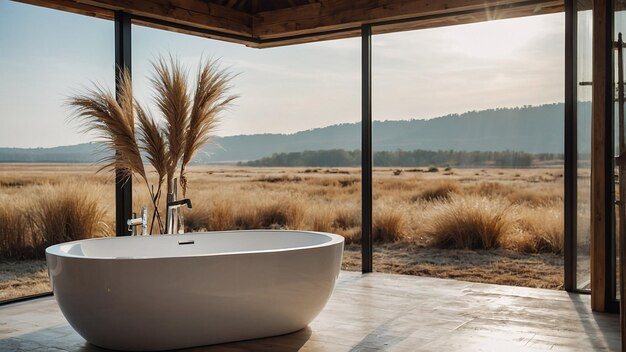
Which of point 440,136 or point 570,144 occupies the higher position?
point 440,136

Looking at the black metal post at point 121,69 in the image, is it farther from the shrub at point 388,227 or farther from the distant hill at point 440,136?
the shrub at point 388,227

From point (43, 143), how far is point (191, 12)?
147 cm

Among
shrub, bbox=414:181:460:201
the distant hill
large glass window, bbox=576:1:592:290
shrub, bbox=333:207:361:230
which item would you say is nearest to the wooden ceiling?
large glass window, bbox=576:1:592:290

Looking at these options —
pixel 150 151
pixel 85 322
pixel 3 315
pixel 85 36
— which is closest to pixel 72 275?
pixel 85 322

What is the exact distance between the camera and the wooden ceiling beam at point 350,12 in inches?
190

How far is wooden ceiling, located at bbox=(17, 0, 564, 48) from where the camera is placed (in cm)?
481

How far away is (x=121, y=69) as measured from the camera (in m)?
4.91

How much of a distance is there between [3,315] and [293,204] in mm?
4566

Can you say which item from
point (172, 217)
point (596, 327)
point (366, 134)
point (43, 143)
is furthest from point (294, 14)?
point (596, 327)

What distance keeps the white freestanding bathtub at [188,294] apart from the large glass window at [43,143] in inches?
57.2

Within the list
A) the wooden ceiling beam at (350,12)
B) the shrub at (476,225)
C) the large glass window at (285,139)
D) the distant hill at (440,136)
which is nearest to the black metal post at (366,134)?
the wooden ceiling beam at (350,12)

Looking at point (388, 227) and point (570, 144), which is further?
point (388, 227)

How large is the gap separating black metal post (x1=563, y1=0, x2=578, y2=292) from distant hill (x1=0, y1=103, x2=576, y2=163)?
7.57 ft

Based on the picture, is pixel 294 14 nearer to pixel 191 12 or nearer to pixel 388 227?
pixel 191 12
